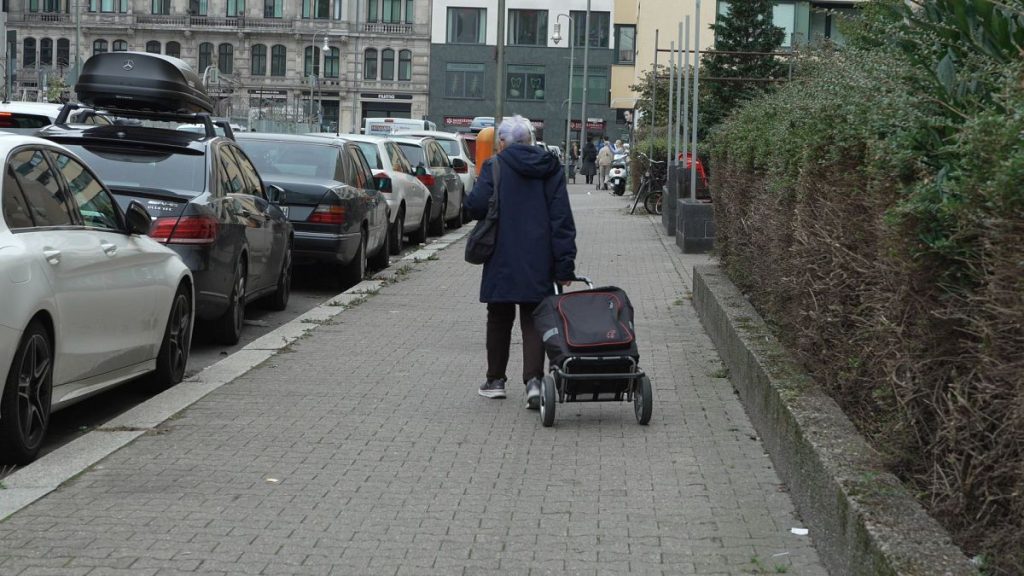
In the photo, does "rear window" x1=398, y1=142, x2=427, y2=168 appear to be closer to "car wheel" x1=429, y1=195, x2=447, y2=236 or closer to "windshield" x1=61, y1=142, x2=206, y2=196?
"car wheel" x1=429, y1=195, x2=447, y2=236

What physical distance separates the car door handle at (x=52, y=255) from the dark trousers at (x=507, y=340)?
8.62ft

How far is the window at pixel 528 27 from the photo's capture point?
283 ft

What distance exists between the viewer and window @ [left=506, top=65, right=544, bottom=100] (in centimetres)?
8731

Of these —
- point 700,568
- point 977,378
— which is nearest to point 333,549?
point 700,568

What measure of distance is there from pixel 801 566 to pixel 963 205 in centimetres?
160

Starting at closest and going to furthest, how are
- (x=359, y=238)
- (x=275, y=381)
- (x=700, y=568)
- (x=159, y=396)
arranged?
(x=700, y=568), (x=159, y=396), (x=275, y=381), (x=359, y=238)

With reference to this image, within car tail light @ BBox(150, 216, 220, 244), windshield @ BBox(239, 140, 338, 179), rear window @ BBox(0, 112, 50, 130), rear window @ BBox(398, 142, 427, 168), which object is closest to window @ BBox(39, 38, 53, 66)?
rear window @ BBox(398, 142, 427, 168)

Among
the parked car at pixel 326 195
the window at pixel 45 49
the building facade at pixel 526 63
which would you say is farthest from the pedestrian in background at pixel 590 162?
the window at pixel 45 49

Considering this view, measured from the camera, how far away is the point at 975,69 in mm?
5383

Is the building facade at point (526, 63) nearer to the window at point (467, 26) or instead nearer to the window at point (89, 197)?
the window at point (467, 26)

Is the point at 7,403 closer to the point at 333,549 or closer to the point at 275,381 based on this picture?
the point at 333,549

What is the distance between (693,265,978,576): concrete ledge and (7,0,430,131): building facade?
83939mm

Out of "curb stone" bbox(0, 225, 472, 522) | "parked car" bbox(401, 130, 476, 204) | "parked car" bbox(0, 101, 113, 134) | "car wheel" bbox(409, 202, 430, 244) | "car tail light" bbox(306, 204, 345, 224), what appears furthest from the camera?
"parked car" bbox(401, 130, 476, 204)

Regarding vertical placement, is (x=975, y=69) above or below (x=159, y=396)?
above
